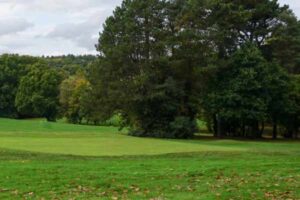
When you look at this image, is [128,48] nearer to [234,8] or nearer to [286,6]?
[234,8]

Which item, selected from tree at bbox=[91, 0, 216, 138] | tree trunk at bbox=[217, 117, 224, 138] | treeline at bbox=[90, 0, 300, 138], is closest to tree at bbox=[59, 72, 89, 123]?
tree trunk at bbox=[217, 117, 224, 138]

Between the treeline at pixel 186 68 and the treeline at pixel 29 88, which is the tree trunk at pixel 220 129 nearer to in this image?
the treeline at pixel 186 68

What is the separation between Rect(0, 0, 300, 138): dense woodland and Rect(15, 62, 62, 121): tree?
4108 cm

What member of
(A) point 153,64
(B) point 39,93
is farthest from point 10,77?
(A) point 153,64

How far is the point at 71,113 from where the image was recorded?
299 ft

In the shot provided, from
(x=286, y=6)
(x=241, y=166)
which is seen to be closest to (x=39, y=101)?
(x=286, y=6)

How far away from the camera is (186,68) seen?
5053cm

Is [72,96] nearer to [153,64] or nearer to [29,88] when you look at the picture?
[29,88]

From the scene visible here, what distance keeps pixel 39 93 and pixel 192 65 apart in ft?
158

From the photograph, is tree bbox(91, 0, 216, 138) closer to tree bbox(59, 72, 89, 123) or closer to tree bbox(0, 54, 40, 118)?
tree bbox(59, 72, 89, 123)

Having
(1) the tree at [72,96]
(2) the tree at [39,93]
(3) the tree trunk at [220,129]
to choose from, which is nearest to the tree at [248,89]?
(3) the tree trunk at [220,129]

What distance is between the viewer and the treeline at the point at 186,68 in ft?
159

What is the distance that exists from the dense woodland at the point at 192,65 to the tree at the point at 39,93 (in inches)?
1617

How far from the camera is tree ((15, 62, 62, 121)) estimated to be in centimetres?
9188
